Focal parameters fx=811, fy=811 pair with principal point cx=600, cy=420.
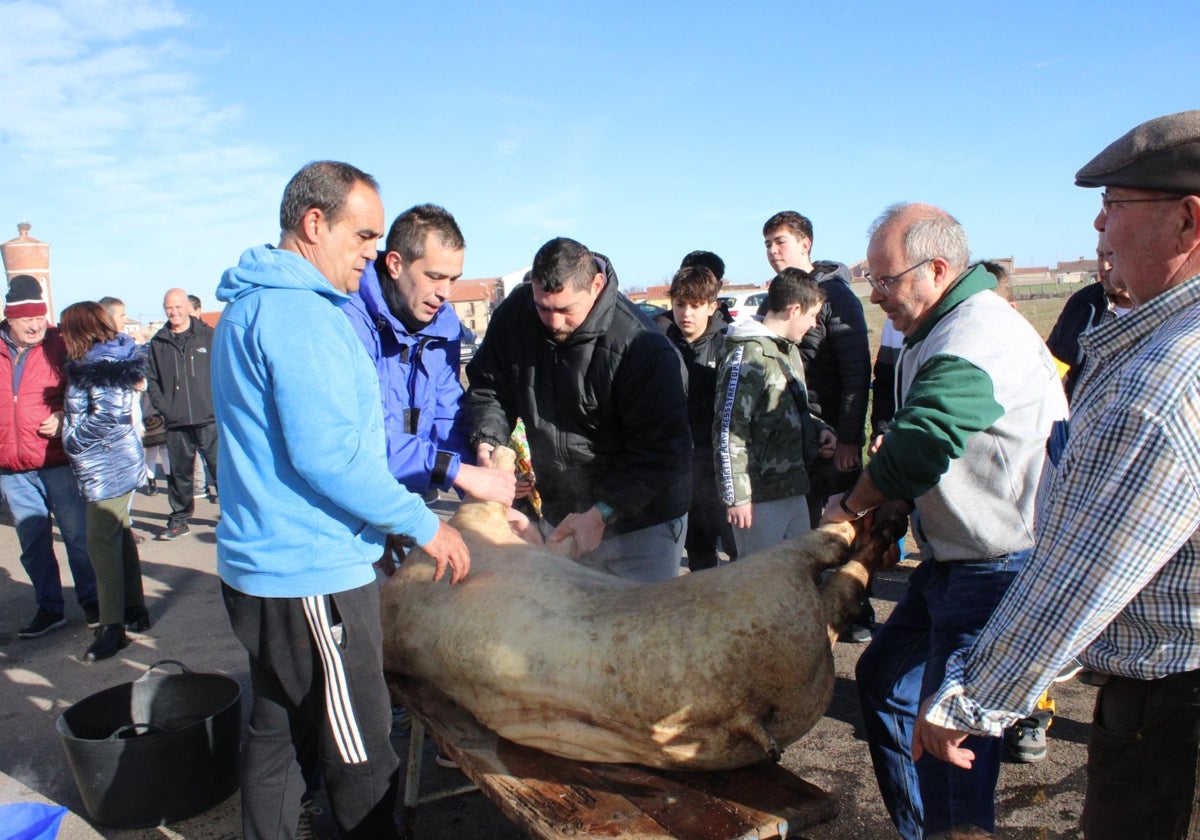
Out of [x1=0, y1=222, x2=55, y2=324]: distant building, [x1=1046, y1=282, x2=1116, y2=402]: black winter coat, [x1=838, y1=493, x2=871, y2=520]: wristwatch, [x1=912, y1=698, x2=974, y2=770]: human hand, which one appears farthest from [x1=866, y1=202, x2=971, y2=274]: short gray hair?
[x1=0, y1=222, x2=55, y2=324]: distant building

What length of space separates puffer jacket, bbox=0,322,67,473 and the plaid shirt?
5.11 m

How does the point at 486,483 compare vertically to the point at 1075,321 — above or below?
below

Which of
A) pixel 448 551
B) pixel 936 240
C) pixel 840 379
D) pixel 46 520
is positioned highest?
pixel 936 240

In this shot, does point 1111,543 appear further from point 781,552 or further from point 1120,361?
point 781,552

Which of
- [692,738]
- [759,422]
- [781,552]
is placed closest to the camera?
[692,738]

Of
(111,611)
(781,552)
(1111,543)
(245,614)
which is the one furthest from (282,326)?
(111,611)

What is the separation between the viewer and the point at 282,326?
6.97 feet

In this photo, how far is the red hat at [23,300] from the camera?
4801mm

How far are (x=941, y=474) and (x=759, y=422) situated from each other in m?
1.65

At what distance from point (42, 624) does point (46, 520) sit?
660 mm

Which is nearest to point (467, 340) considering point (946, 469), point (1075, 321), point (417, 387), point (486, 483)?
point (417, 387)

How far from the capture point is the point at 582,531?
317cm

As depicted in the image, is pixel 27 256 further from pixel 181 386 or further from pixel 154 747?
pixel 154 747

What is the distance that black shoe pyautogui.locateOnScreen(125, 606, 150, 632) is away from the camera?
16.3 ft
